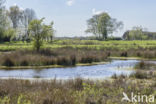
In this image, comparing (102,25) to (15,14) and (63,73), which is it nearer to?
(15,14)

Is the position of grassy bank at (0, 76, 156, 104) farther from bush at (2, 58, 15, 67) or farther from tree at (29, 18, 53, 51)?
tree at (29, 18, 53, 51)

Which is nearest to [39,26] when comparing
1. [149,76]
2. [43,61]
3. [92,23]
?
[43,61]

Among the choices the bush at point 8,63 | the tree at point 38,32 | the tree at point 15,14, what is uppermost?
the tree at point 15,14

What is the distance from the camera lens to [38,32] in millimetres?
29953

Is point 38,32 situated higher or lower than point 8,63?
higher

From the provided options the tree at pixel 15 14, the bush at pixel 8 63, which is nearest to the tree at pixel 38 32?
the bush at pixel 8 63

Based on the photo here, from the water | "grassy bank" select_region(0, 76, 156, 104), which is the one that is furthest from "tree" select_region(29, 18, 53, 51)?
"grassy bank" select_region(0, 76, 156, 104)

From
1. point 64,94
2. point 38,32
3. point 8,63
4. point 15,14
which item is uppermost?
point 15,14

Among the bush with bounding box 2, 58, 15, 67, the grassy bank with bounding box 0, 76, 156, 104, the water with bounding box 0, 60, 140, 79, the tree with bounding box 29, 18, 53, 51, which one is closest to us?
the grassy bank with bounding box 0, 76, 156, 104

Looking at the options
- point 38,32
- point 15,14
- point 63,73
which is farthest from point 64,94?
point 15,14

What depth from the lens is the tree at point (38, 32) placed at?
2955 centimetres

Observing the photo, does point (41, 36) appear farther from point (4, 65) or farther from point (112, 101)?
point (112, 101)

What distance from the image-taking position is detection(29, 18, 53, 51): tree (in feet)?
96.9

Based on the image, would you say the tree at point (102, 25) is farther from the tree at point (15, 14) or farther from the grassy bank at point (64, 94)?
the grassy bank at point (64, 94)
